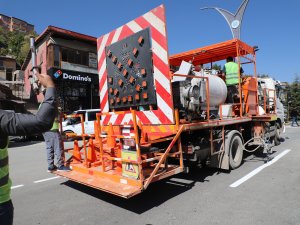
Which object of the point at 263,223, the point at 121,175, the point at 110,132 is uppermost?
the point at 110,132

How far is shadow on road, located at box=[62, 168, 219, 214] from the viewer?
4.60m

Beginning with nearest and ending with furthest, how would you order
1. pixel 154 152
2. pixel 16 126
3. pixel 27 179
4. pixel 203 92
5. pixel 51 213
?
1. pixel 16 126
2. pixel 51 213
3. pixel 154 152
4. pixel 203 92
5. pixel 27 179

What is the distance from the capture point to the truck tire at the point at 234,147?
20.8 feet

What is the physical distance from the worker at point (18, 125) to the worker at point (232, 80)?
626cm

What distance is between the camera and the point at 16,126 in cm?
182

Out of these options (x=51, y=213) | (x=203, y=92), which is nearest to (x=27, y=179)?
(x=51, y=213)

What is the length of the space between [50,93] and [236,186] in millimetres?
4487

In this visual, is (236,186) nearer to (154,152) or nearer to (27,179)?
(154,152)

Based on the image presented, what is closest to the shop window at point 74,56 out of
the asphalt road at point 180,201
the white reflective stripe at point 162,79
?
the asphalt road at point 180,201

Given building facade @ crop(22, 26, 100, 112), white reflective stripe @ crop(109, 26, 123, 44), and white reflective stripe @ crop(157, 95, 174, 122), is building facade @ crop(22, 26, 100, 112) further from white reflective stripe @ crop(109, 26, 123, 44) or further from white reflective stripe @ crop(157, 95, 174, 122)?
white reflective stripe @ crop(157, 95, 174, 122)

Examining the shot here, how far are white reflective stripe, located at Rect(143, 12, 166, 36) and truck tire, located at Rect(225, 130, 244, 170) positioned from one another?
2938 millimetres

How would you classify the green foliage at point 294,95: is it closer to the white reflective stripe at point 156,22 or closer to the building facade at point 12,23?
the white reflective stripe at point 156,22

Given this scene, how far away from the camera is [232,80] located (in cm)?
764

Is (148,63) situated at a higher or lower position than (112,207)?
higher
